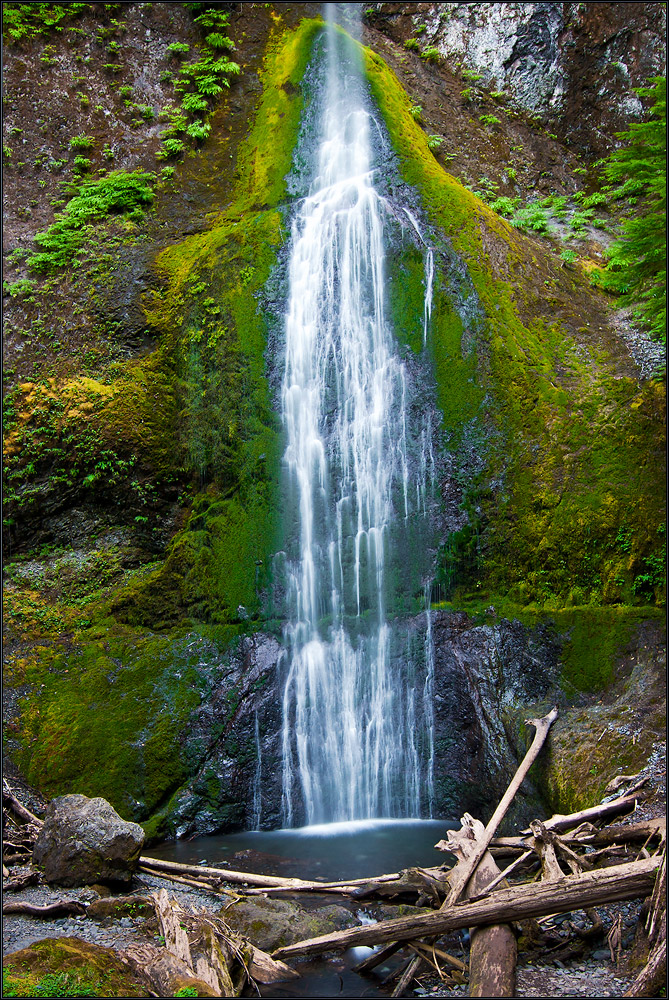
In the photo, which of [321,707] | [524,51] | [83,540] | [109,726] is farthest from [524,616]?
[524,51]

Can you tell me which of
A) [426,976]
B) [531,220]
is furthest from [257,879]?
[531,220]

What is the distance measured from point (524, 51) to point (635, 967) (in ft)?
58.5


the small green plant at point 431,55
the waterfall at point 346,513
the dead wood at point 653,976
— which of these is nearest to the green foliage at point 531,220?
the waterfall at point 346,513

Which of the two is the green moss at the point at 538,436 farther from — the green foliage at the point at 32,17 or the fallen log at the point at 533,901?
the green foliage at the point at 32,17

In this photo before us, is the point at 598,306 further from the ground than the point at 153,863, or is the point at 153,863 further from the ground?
the point at 598,306

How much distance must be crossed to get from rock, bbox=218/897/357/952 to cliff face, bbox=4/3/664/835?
2.57 m

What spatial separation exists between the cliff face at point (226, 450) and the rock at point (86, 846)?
6.06ft

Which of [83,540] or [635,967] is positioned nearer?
[635,967]

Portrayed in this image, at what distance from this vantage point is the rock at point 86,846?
605 centimetres

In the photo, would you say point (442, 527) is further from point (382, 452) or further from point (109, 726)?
point (109, 726)

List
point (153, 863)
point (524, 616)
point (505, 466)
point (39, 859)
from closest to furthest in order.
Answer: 1. point (39, 859)
2. point (153, 863)
3. point (524, 616)
4. point (505, 466)

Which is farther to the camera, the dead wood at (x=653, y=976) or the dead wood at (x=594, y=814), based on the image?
the dead wood at (x=594, y=814)

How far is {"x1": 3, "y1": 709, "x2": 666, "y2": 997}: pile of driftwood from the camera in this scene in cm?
421

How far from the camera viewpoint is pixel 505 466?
9062 millimetres
